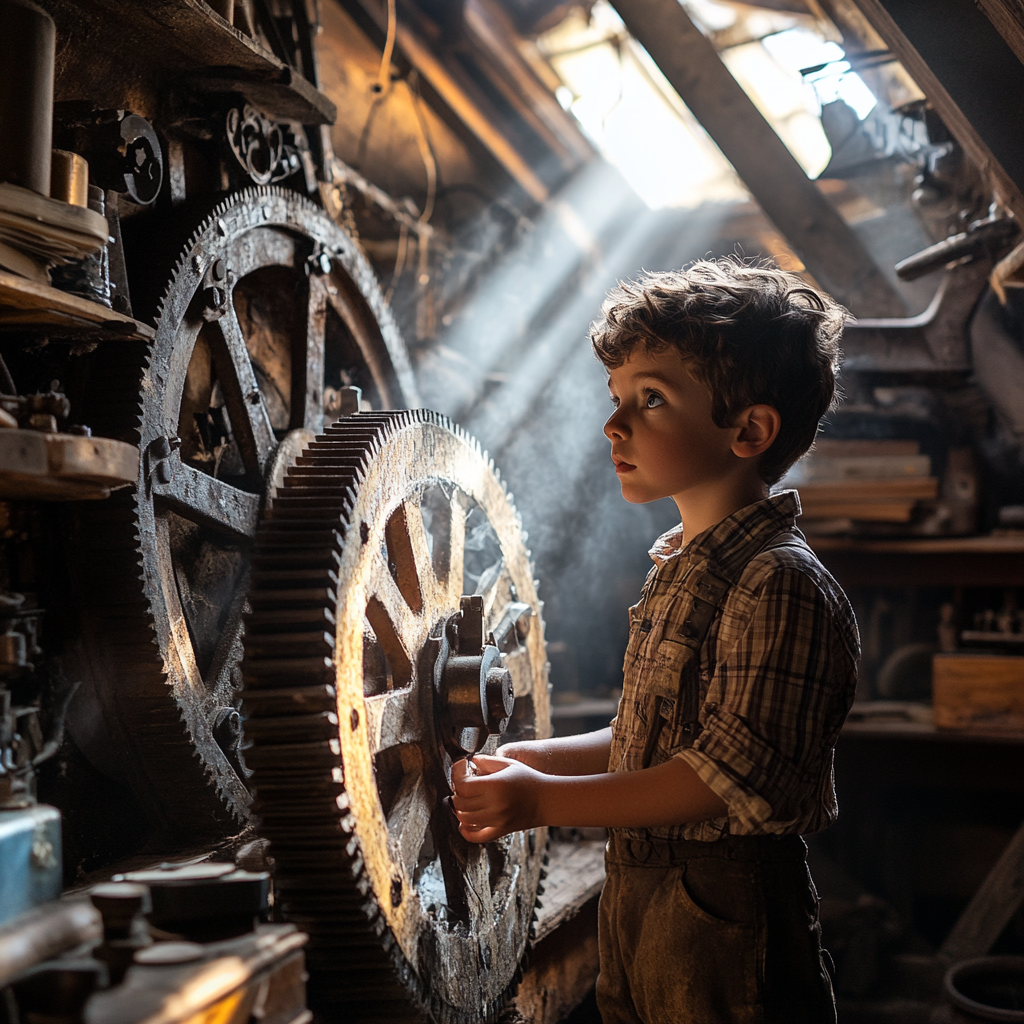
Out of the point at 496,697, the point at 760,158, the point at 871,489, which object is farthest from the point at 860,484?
the point at 496,697

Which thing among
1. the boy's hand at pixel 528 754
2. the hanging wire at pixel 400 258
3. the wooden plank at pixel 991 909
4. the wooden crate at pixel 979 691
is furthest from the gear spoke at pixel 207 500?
the wooden plank at pixel 991 909

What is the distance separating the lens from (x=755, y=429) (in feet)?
5.51

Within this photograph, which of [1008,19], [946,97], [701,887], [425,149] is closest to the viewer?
[701,887]

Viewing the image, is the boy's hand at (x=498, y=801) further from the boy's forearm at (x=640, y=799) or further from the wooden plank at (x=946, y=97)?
the wooden plank at (x=946, y=97)

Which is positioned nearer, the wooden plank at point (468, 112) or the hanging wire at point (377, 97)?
the hanging wire at point (377, 97)

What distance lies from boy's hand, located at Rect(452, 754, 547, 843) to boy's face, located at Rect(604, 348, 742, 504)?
19.4 inches

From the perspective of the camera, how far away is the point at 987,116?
7.70ft

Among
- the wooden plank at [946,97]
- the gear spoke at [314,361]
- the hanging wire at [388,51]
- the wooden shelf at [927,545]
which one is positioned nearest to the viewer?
the wooden plank at [946,97]

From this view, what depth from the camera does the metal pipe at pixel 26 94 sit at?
1410mm

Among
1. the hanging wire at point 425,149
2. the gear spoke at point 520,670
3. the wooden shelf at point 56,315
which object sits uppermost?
the hanging wire at point 425,149

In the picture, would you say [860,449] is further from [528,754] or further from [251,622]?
[251,622]

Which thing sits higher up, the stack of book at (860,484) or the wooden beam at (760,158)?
the wooden beam at (760,158)

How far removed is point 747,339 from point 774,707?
0.61 m

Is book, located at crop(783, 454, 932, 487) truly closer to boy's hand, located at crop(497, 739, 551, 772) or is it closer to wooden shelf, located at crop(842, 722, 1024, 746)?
wooden shelf, located at crop(842, 722, 1024, 746)
